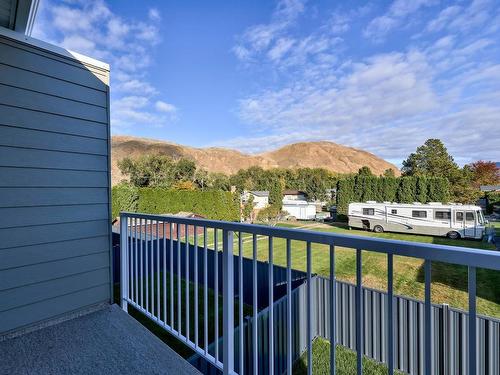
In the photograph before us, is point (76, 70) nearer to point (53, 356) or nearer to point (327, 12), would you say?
point (53, 356)

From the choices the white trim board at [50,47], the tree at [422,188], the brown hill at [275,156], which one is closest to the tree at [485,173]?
the tree at [422,188]

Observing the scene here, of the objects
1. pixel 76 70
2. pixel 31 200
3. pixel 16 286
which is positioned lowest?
pixel 16 286

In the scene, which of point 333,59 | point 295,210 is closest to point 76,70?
point 333,59

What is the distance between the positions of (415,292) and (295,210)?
1685 cm

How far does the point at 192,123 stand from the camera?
31.1m

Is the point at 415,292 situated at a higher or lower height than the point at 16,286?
lower

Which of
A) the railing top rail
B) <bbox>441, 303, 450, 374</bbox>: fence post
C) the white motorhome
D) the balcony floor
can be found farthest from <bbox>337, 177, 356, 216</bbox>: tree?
the railing top rail

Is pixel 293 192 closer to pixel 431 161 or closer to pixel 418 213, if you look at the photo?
pixel 431 161

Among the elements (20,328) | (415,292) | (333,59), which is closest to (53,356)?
(20,328)

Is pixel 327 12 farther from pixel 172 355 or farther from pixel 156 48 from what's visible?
pixel 172 355

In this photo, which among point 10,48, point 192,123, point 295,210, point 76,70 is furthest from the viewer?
point 192,123

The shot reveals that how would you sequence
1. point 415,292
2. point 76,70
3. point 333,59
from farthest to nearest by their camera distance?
point 333,59
point 415,292
point 76,70

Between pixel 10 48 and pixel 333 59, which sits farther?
pixel 333 59

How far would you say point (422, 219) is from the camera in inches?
572
